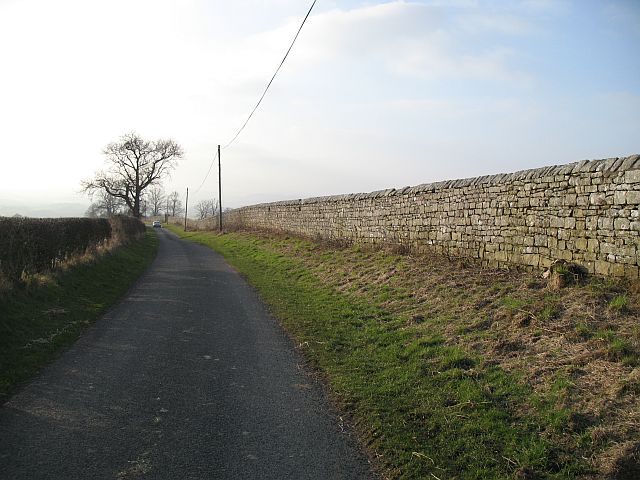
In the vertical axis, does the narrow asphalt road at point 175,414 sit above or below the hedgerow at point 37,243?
below

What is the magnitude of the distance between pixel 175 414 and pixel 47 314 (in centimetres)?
497

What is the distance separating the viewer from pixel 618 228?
6672mm

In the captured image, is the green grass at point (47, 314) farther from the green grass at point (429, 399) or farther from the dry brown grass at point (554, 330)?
the dry brown grass at point (554, 330)

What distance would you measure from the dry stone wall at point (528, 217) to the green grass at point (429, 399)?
1.42m

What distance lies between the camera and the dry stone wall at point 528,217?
6.68 meters

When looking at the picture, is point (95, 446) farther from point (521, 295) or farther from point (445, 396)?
point (521, 295)

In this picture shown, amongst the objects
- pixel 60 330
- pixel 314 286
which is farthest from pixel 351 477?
pixel 314 286

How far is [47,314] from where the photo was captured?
822 cm

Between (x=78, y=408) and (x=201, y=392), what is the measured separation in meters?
1.21

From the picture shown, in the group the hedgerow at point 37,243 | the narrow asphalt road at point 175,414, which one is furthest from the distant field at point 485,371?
the hedgerow at point 37,243

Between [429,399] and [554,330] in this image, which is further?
[554,330]

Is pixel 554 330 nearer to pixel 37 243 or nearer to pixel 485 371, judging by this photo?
pixel 485 371

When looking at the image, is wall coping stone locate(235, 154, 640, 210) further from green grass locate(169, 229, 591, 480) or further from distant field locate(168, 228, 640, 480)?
green grass locate(169, 229, 591, 480)

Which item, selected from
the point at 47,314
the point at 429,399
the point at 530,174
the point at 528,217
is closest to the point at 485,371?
the point at 429,399
